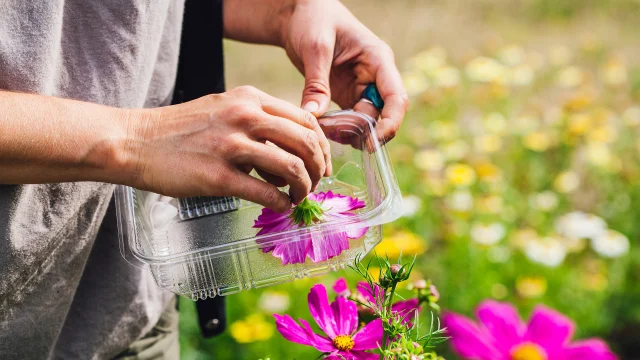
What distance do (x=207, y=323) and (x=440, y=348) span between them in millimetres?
947

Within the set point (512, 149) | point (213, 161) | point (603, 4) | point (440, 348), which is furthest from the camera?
point (603, 4)

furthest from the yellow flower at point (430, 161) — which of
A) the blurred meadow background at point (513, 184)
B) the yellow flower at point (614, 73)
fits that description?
the yellow flower at point (614, 73)

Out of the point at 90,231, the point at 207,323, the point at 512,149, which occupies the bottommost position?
the point at 512,149

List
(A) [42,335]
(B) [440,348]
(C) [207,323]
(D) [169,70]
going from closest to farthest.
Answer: (A) [42,335], (D) [169,70], (C) [207,323], (B) [440,348]

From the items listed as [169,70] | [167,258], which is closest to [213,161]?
[167,258]

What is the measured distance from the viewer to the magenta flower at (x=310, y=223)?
2.63 feet

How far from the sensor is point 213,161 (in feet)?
2.33

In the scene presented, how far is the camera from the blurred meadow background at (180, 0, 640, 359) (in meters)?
1.89

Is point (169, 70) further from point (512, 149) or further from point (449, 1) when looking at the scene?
point (449, 1)

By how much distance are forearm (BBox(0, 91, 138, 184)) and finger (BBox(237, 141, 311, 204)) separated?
136 millimetres

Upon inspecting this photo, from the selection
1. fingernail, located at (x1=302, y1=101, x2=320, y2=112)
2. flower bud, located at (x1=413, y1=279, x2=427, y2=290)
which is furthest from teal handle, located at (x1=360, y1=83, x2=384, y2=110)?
flower bud, located at (x1=413, y1=279, x2=427, y2=290)

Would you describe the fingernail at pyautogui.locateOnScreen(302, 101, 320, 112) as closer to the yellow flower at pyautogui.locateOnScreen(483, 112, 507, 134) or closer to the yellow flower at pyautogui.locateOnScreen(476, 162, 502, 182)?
the yellow flower at pyautogui.locateOnScreen(476, 162, 502, 182)

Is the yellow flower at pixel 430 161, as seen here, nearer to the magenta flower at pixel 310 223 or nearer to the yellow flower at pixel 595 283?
the yellow flower at pixel 595 283

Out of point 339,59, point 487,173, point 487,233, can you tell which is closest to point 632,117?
point 487,173
